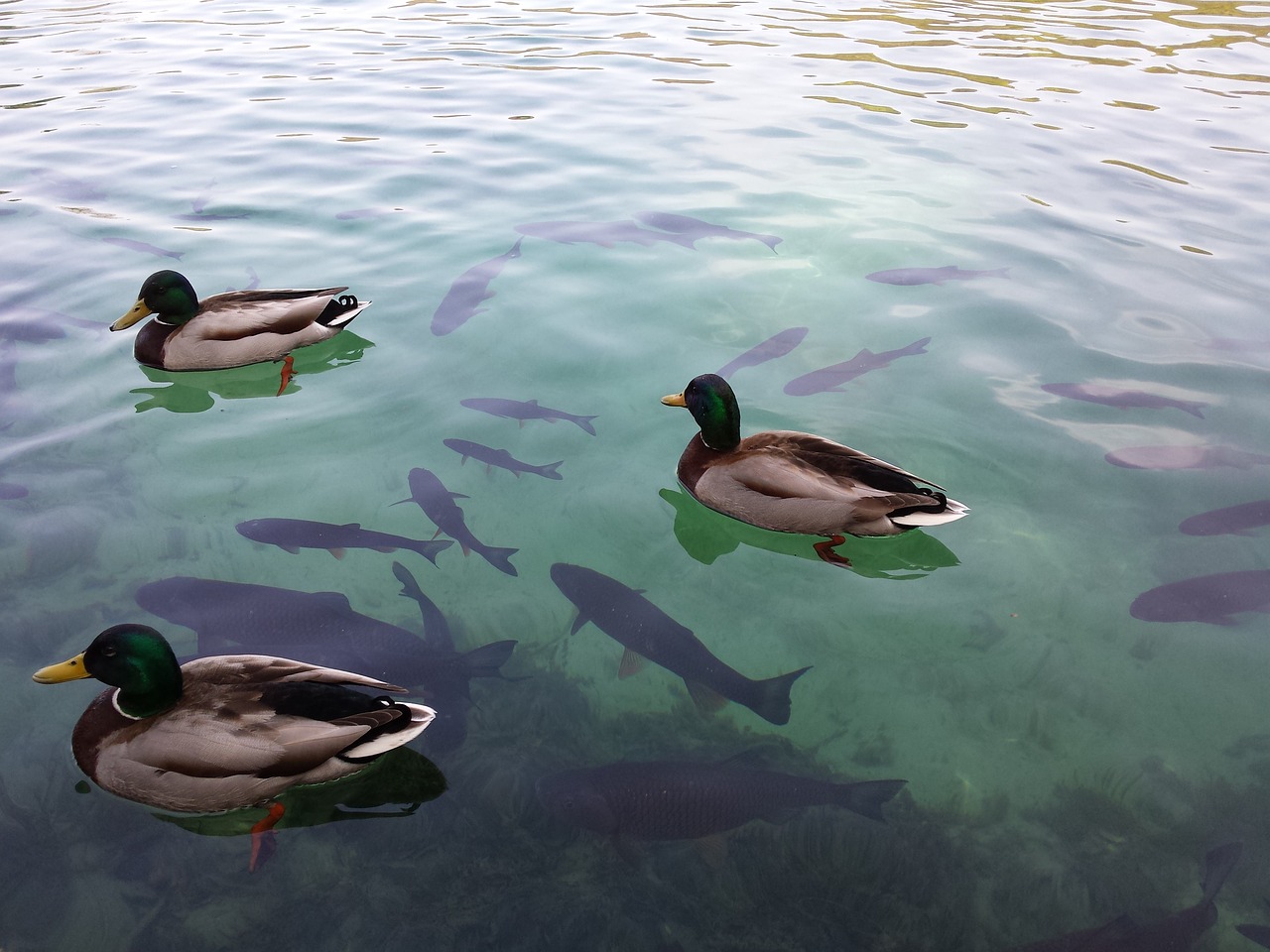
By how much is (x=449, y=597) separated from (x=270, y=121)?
9.89 m

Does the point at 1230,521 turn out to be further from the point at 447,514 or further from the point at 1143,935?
the point at 447,514

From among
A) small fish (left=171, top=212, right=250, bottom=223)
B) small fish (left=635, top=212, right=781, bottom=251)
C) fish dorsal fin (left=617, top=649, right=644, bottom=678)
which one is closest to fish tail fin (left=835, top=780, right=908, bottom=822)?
fish dorsal fin (left=617, top=649, right=644, bottom=678)

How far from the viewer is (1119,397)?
654 centimetres

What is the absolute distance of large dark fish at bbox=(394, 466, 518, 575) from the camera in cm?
516

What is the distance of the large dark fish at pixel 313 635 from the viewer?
4367mm

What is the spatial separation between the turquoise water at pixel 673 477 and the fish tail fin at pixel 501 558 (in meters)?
0.09

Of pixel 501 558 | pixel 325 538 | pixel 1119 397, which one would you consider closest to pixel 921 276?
pixel 1119 397

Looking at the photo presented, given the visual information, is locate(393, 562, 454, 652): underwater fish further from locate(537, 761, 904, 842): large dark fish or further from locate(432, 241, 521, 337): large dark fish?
locate(432, 241, 521, 337): large dark fish

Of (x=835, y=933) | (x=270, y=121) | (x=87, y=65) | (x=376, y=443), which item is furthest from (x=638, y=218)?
(x=87, y=65)

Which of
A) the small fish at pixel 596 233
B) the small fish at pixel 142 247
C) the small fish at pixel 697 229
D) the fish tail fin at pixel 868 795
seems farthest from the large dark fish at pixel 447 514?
the small fish at pixel 142 247

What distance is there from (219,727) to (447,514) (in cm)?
194

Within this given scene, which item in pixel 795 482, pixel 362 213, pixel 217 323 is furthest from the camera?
pixel 362 213

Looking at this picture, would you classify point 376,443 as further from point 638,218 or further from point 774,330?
point 638,218

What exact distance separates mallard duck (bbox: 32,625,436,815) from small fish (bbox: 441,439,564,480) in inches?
87.2
